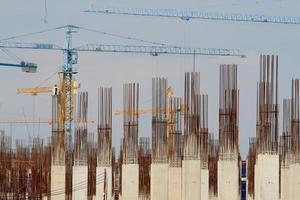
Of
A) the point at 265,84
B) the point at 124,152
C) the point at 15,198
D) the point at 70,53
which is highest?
the point at 70,53

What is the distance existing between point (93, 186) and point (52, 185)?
6.38 metres

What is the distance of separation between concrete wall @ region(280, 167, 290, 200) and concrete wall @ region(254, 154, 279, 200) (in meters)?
3.72

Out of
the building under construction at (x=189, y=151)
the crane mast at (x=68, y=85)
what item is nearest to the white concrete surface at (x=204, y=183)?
the building under construction at (x=189, y=151)

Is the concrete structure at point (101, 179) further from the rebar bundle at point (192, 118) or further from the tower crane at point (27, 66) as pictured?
the tower crane at point (27, 66)

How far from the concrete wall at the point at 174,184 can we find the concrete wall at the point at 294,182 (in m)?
5.50

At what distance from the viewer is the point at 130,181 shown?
36531mm

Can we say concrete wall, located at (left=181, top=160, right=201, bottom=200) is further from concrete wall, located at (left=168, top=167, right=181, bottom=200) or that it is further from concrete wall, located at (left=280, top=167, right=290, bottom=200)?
concrete wall, located at (left=280, top=167, right=290, bottom=200)

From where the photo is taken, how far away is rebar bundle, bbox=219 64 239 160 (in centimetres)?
3391

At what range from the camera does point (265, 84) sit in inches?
1305

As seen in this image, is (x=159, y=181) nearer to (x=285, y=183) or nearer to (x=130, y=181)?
(x=130, y=181)

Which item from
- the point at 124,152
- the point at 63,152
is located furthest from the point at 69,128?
the point at 124,152

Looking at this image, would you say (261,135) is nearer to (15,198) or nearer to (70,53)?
(15,198)

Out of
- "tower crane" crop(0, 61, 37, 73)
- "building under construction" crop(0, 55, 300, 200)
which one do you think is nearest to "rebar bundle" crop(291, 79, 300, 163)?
"building under construction" crop(0, 55, 300, 200)

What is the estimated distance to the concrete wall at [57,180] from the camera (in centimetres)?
4025
